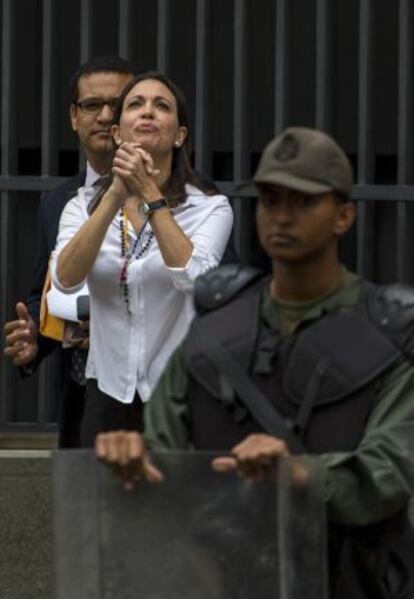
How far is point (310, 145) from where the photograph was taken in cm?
422

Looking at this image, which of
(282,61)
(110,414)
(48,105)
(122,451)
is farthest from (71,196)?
(122,451)

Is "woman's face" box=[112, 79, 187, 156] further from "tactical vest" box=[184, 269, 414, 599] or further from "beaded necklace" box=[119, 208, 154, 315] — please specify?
"tactical vest" box=[184, 269, 414, 599]

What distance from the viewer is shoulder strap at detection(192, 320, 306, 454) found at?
4156 millimetres

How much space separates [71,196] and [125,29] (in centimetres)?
158

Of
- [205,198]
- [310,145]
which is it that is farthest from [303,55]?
[310,145]

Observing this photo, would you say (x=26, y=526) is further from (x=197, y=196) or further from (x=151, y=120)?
(x=151, y=120)

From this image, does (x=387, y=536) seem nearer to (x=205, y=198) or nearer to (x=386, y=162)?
(x=205, y=198)

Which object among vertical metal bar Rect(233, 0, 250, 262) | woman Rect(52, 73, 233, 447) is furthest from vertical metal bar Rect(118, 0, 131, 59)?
woman Rect(52, 73, 233, 447)

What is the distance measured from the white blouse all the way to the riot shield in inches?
62.4

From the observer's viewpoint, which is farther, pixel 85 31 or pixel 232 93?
pixel 232 93

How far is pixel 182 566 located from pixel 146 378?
1.66 m

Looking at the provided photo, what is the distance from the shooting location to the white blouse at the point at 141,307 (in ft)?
18.9

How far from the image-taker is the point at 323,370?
4.18 meters

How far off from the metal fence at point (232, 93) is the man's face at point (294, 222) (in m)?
3.49
